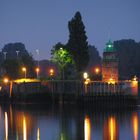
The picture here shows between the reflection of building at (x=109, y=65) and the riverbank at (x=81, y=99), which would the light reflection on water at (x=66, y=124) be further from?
the reflection of building at (x=109, y=65)

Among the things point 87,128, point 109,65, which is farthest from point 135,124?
point 109,65

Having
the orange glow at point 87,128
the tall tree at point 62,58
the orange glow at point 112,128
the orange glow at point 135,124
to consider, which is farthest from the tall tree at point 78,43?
the orange glow at point 112,128

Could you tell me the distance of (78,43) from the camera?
115 meters

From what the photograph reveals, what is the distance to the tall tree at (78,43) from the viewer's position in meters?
114

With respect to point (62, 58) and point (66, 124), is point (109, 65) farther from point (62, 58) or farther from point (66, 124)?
point (66, 124)

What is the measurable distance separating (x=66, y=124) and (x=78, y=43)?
119 feet

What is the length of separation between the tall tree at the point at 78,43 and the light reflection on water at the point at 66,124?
1363 centimetres

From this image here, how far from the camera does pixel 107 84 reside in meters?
106

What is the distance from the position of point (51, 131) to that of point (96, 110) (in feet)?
82.7

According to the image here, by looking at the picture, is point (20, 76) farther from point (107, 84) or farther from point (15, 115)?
point (15, 115)

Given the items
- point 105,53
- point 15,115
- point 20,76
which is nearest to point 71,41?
point 105,53

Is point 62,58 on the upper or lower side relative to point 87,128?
upper

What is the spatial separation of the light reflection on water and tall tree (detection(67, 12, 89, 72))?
1363 cm

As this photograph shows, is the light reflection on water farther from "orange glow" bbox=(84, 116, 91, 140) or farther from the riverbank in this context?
the riverbank
